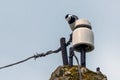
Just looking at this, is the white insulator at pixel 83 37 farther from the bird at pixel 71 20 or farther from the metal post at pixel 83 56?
the bird at pixel 71 20

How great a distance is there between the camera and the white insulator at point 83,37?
796 centimetres

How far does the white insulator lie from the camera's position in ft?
26.1

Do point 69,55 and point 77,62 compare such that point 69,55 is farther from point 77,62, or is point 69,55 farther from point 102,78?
point 102,78

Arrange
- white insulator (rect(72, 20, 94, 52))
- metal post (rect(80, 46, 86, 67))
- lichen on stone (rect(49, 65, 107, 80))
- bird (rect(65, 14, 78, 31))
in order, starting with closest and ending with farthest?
lichen on stone (rect(49, 65, 107, 80)) < metal post (rect(80, 46, 86, 67)) < white insulator (rect(72, 20, 94, 52)) < bird (rect(65, 14, 78, 31))

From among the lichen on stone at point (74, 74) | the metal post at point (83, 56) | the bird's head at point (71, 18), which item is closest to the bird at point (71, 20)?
the bird's head at point (71, 18)

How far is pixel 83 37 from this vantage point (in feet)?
26.2

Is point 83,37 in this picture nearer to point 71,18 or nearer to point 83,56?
point 83,56

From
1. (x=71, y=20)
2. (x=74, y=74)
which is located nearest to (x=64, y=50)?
(x=71, y=20)

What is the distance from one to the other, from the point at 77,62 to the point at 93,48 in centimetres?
47

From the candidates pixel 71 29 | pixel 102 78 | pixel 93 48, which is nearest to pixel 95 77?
pixel 102 78

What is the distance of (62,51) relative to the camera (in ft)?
28.5

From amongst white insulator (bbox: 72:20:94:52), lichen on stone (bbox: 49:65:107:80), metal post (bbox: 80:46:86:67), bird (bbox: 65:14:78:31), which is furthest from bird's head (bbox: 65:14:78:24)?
lichen on stone (bbox: 49:65:107:80)

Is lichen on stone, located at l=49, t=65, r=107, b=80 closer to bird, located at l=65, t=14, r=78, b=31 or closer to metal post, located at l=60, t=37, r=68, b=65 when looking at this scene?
metal post, located at l=60, t=37, r=68, b=65

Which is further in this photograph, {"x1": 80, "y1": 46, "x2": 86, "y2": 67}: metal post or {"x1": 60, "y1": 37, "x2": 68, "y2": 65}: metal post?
{"x1": 60, "y1": 37, "x2": 68, "y2": 65}: metal post
